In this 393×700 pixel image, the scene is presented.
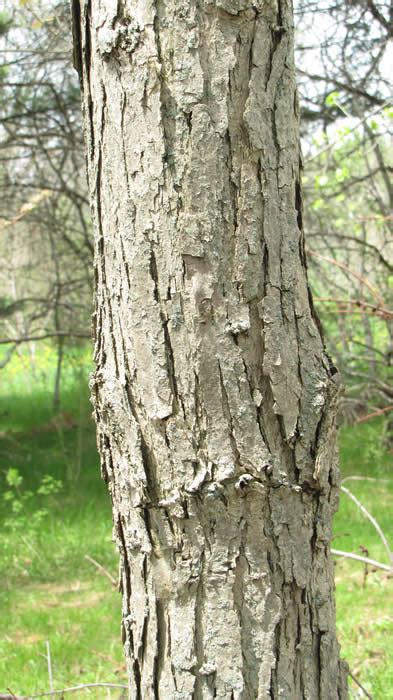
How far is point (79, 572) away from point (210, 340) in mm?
3707

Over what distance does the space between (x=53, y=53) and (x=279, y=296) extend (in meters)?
A: 5.16

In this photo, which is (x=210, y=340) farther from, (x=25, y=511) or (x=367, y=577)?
(x=25, y=511)

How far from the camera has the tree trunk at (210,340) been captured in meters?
1.35

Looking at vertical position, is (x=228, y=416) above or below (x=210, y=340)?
below

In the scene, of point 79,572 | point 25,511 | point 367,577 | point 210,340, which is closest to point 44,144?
point 25,511

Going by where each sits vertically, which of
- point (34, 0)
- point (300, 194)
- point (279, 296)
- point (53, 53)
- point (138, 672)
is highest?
point (34, 0)

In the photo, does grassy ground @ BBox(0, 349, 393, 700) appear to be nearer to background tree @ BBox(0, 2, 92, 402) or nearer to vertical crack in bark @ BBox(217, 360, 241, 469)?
background tree @ BBox(0, 2, 92, 402)

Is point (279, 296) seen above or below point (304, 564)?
above

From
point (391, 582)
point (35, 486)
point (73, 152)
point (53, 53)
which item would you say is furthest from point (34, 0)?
point (391, 582)

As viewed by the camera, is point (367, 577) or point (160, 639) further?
point (367, 577)

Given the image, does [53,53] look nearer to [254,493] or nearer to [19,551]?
[19,551]

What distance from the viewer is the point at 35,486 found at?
635cm

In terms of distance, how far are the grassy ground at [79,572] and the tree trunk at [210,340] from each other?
1474 millimetres

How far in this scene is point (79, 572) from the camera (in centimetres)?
472
